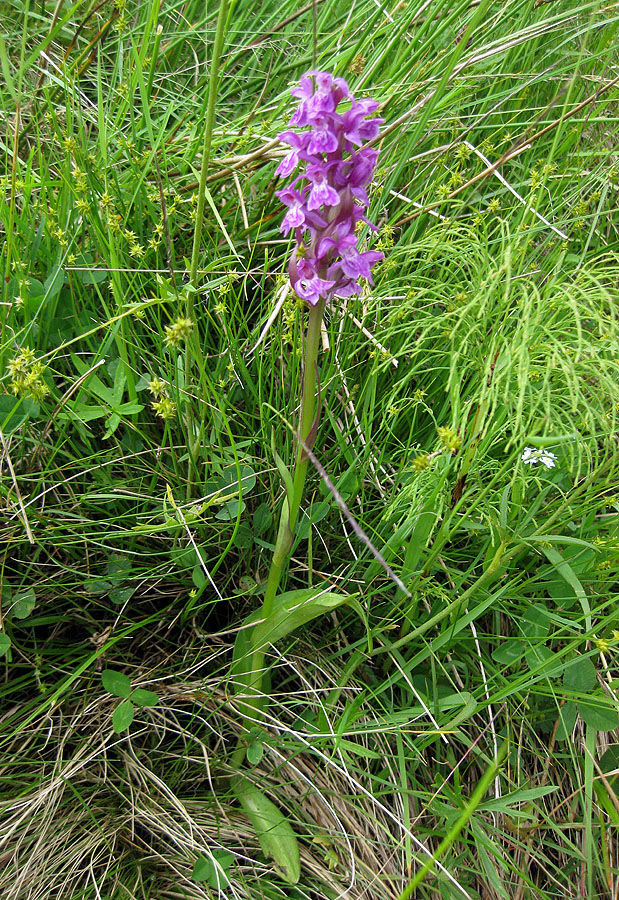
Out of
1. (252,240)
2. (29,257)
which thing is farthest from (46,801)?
(252,240)

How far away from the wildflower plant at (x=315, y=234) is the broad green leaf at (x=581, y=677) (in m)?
0.53

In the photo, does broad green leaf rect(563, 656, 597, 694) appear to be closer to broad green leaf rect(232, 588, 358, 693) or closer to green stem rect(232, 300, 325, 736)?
broad green leaf rect(232, 588, 358, 693)

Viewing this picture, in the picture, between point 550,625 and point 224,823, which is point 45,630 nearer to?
point 224,823

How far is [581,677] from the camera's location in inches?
51.1

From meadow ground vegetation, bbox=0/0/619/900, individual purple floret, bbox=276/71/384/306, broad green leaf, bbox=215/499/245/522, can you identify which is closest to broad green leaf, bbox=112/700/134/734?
meadow ground vegetation, bbox=0/0/619/900

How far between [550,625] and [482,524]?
26 cm

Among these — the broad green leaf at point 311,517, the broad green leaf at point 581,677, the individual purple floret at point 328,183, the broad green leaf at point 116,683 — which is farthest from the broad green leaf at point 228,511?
the broad green leaf at point 581,677

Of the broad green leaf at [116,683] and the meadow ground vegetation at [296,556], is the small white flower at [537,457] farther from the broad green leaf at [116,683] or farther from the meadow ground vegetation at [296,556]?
the broad green leaf at [116,683]

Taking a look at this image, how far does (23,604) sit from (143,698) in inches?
11.8

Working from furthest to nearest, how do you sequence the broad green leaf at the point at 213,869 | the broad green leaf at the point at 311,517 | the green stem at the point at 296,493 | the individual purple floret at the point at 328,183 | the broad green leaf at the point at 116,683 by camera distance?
the broad green leaf at the point at 311,517
the broad green leaf at the point at 116,683
the broad green leaf at the point at 213,869
the green stem at the point at 296,493
the individual purple floret at the point at 328,183

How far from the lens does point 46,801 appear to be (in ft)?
4.09

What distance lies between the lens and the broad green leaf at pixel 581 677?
129 cm

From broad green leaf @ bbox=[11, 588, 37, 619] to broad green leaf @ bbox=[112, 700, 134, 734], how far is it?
0.26 meters

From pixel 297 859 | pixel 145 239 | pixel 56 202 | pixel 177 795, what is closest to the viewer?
pixel 297 859
